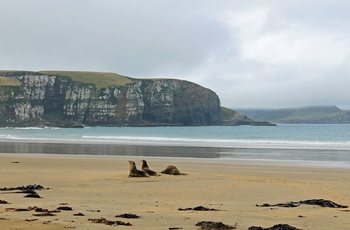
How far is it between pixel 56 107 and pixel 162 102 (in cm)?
4039

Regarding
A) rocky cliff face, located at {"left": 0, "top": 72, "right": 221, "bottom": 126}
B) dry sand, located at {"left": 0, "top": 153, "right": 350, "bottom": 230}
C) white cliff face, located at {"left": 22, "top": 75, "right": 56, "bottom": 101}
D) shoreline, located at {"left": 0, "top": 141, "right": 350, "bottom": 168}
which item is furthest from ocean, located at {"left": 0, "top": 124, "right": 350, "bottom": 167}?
white cliff face, located at {"left": 22, "top": 75, "right": 56, "bottom": 101}

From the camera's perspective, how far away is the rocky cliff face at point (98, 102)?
176875 mm

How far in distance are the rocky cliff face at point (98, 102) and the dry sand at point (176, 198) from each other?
6212 inches

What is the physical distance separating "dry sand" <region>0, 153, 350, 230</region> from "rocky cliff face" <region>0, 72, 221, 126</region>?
157781mm

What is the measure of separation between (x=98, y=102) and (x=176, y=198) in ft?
560

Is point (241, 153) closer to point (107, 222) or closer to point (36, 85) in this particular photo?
point (107, 222)

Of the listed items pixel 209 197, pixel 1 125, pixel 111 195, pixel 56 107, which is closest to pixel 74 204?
pixel 111 195

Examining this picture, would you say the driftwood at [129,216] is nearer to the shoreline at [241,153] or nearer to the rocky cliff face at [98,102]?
the shoreline at [241,153]

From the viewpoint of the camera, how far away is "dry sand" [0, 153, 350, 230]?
10180 mm

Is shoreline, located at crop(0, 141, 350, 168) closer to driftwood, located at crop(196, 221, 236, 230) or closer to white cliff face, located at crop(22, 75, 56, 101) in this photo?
driftwood, located at crop(196, 221, 236, 230)

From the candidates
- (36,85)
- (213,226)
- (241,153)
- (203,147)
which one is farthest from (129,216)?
(36,85)

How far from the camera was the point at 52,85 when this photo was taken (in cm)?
18512

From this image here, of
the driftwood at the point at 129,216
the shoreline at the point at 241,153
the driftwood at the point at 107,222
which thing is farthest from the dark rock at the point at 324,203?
the shoreline at the point at 241,153

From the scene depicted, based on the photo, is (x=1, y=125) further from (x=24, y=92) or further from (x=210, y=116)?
(x=210, y=116)
